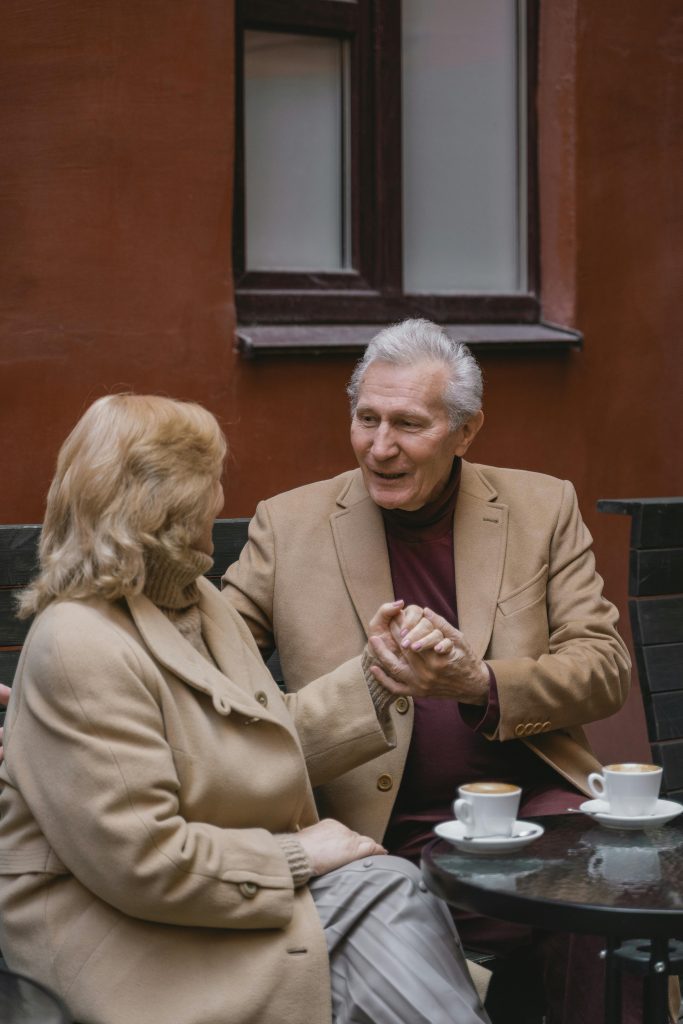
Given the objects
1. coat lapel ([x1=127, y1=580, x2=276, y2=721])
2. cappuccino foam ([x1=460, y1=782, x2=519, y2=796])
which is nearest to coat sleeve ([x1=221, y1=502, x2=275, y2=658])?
coat lapel ([x1=127, y1=580, x2=276, y2=721])

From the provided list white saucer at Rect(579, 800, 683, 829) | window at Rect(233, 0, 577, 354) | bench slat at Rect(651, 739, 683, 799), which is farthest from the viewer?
window at Rect(233, 0, 577, 354)

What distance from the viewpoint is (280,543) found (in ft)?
12.6

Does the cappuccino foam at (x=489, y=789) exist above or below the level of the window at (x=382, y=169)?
below

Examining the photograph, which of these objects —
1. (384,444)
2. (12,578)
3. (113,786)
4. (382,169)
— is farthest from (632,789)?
(382,169)

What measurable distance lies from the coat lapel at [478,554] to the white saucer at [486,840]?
903 millimetres

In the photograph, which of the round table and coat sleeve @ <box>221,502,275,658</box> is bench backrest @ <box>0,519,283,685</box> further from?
the round table

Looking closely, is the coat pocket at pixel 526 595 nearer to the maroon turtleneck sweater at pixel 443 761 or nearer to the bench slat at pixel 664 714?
the maroon turtleneck sweater at pixel 443 761

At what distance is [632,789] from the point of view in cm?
287

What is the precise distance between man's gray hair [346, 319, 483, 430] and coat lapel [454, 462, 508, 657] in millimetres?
215

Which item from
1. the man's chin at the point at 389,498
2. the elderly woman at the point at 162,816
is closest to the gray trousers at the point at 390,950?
the elderly woman at the point at 162,816

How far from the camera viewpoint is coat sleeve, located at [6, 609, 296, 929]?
103 inches

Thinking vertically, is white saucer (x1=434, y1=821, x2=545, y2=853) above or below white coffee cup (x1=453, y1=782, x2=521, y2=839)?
below

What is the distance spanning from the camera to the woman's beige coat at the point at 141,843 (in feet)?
8.61

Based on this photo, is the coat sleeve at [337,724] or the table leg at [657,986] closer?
the table leg at [657,986]
